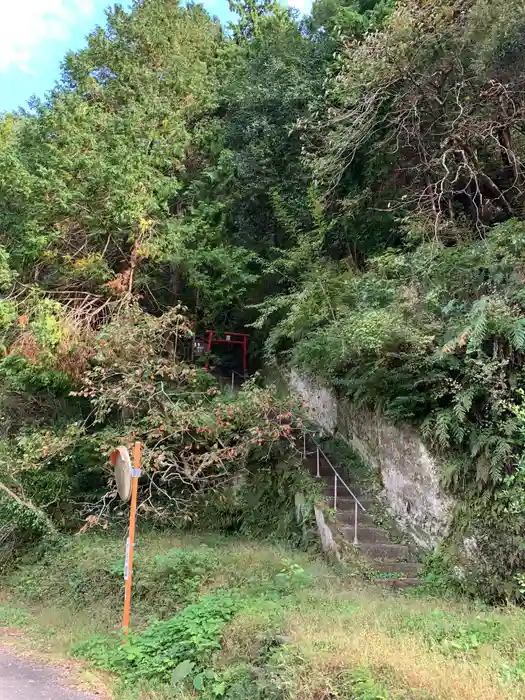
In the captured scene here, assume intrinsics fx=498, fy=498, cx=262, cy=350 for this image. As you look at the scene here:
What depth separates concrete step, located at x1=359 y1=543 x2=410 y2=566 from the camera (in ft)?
25.3

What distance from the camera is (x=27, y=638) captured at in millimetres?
6859

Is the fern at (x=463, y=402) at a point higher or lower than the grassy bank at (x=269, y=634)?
higher

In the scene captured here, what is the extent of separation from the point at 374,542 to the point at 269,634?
3701mm

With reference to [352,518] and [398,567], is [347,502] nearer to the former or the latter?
[352,518]

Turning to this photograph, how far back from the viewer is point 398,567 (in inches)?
294

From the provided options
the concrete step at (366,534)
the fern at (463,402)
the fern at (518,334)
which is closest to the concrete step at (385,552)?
the concrete step at (366,534)

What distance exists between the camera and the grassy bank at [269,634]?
12.4ft

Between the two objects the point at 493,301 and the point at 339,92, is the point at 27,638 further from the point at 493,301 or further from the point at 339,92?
the point at 339,92

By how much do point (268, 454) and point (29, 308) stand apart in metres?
6.01

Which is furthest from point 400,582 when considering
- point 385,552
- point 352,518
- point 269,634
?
point 269,634

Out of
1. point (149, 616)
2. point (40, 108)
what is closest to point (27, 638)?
point (149, 616)

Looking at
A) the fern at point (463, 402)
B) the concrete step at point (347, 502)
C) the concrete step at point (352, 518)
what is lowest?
the concrete step at point (352, 518)

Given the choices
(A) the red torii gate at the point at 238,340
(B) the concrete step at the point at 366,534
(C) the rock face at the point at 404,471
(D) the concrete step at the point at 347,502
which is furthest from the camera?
(A) the red torii gate at the point at 238,340

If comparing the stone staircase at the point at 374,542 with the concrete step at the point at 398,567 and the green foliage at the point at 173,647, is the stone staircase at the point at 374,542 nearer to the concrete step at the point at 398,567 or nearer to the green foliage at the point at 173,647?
the concrete step at the point at 398,567
